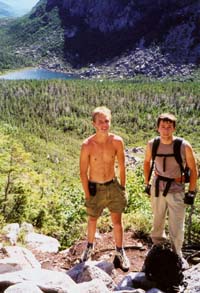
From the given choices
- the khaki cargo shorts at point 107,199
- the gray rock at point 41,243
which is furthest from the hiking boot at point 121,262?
the gray rock at point 41,243

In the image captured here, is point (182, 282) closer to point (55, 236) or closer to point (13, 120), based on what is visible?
point (55, 236)

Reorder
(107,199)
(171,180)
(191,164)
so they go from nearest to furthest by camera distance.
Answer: (191,164)
(171,180)
(107,199)

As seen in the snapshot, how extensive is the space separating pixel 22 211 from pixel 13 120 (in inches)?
4888

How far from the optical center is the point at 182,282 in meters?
6.24

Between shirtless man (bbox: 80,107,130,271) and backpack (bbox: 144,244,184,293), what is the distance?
3.05ft

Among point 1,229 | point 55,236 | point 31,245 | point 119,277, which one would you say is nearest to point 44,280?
point 119,277

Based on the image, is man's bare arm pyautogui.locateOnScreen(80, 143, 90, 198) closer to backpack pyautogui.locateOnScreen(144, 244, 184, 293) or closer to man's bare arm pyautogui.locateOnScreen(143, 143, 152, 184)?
man's bare arm pyautogui.locateOnScreen(143, 143, 152, 184)

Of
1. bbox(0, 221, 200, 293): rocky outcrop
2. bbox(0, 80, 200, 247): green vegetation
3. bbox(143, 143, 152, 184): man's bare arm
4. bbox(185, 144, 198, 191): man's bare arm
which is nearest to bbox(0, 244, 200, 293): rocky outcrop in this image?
bbox(0, 221, 200, 293): rocky outcrop

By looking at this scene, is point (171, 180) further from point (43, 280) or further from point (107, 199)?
point (43, 280)

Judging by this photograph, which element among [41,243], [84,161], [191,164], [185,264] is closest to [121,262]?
[185,264]

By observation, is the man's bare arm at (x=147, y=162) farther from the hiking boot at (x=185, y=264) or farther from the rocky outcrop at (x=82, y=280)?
the rocky outcrop at (x=82, y=280)

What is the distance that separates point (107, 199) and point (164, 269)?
148 centimetres

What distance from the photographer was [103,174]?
7.16 metres

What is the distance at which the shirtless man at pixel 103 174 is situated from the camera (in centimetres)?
694
